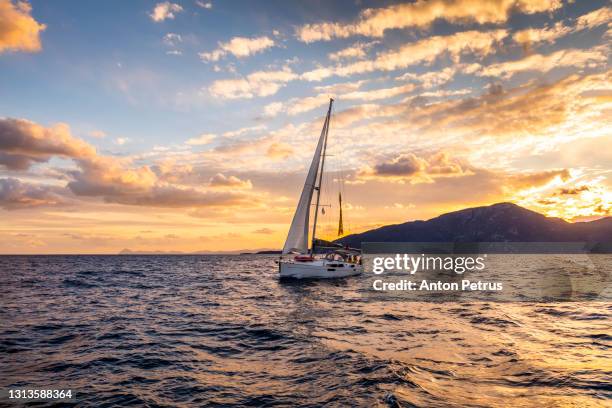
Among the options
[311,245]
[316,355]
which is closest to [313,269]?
[311,245]

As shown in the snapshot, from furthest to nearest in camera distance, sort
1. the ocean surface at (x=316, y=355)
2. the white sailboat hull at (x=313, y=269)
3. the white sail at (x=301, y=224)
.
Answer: the white sail at (x=301, y=224) → the white sailboat hull at (x=313, y=269) → the ocean surface at (x=316, y=355)

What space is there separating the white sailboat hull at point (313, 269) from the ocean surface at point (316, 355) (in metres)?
17.7

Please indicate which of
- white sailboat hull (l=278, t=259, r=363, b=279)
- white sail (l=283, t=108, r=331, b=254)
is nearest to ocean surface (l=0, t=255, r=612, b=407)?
Result: white sailboat hull (l=278, t=259, r=363, b=279)

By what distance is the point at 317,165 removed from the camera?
45.8m

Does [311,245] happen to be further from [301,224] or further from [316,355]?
[316,355]

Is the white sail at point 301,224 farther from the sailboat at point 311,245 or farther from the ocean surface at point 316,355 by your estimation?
the ocean surface at point 316,355

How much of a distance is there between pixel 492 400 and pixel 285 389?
208 inches

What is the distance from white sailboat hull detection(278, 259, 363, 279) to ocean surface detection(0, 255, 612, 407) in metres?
17.7

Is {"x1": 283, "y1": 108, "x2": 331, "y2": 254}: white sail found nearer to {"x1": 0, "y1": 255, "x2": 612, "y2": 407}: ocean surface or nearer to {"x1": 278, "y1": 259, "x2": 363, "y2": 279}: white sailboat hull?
{"x1": 278, "y1": 259, "x2": 363, "y2": 279}: white sailboat hull

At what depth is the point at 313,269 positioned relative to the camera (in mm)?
42562

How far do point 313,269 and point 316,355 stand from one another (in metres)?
29.8

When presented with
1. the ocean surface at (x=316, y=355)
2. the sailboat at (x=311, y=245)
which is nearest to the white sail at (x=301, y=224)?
the sailboat at (x=311, y=245)

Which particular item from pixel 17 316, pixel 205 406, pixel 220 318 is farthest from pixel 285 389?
pixel 17 316

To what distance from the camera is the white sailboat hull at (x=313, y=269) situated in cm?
4172
